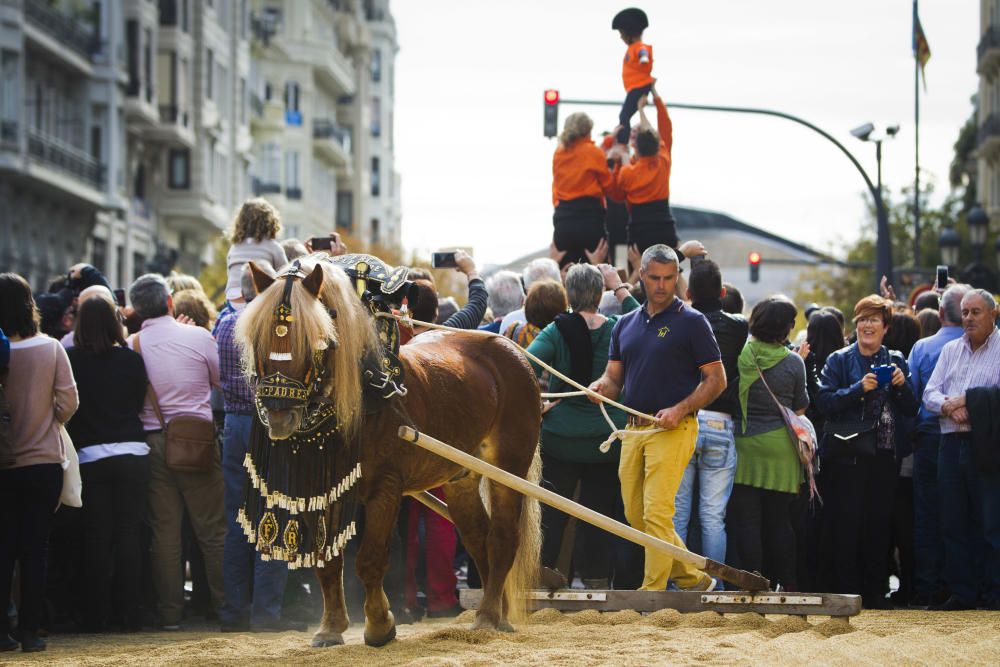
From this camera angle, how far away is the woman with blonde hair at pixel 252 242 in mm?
11625

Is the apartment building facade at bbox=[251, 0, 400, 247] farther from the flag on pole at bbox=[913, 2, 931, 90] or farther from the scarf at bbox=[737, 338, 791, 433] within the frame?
the scarf at bbox=[737, 338, 791, 433]

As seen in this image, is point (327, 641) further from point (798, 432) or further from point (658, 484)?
point (798, 432)

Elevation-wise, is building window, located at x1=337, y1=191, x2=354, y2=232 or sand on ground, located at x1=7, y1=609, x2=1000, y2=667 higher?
building window, located at x1=337, y1=191, x2=354, y2=232

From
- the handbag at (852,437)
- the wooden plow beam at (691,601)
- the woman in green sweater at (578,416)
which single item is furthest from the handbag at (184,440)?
the handbag at (852,437)

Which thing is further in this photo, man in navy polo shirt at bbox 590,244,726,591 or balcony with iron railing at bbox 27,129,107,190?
balcony with iron railing at bbox 27,129,107,190

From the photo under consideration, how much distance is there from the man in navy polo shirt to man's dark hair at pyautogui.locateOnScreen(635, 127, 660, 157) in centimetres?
434

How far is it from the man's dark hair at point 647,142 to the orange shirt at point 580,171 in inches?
13.5

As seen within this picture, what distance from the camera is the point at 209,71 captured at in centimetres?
6419

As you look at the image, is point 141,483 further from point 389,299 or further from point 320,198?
point 320,198

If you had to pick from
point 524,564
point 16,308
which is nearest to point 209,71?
point 16,308

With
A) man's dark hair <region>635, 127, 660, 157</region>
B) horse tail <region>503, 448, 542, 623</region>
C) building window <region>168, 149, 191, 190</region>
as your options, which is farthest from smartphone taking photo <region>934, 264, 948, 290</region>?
building window <region>168, 149, 191, 190</region>

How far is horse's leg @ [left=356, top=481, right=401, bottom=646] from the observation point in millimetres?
8906

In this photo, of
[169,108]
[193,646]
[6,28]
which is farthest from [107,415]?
[169,108]

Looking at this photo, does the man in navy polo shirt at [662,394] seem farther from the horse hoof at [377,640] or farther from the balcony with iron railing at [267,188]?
the balcony with iron railing at [267,188]
